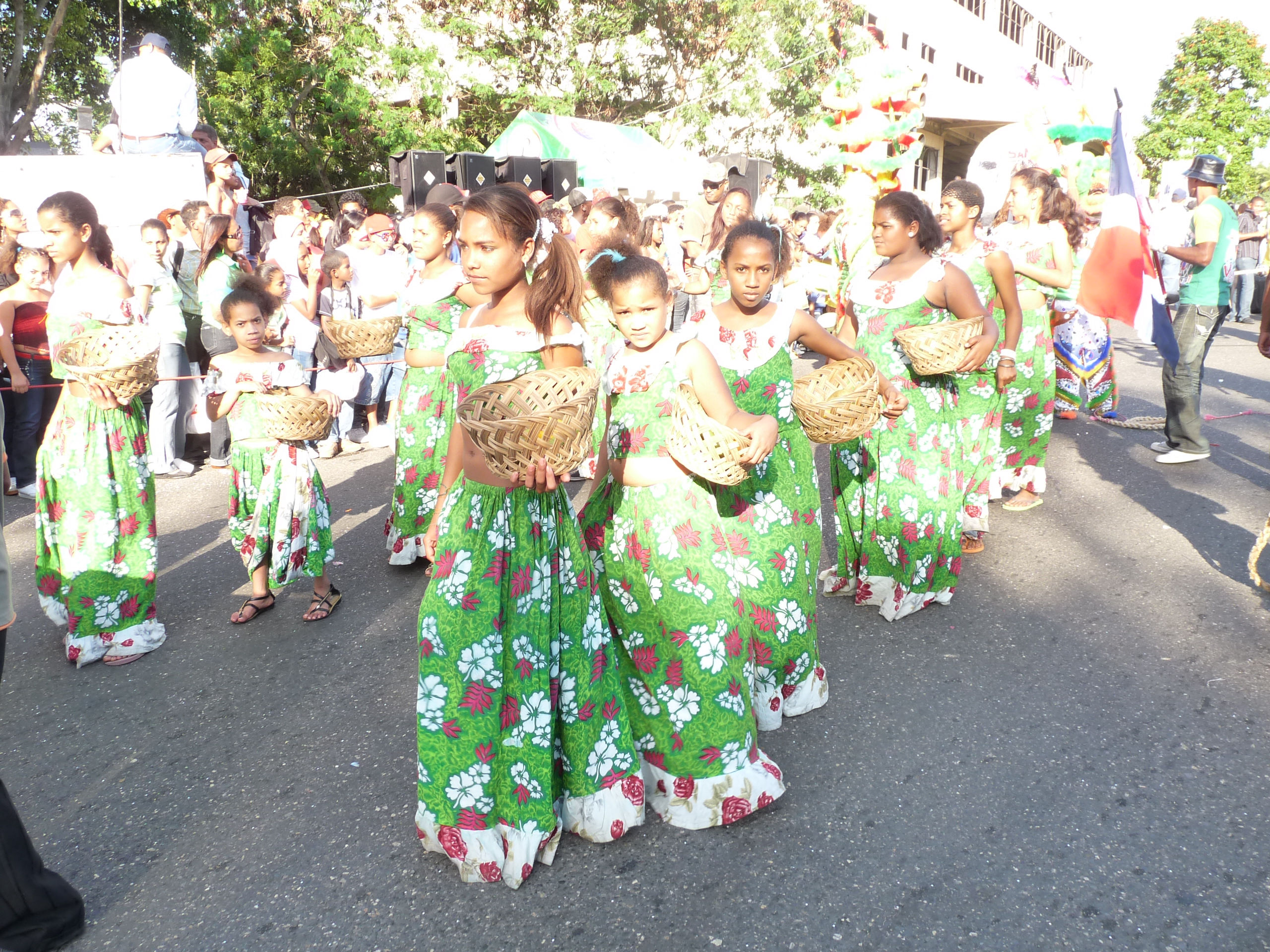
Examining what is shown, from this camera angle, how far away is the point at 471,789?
8.85 feet

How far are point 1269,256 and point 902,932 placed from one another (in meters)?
14.5

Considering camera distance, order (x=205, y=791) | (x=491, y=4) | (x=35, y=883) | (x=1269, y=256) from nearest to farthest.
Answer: (x=35, y=883) → (x=205, y=791) → (x=1269, y=256) → (x=491, y=4)

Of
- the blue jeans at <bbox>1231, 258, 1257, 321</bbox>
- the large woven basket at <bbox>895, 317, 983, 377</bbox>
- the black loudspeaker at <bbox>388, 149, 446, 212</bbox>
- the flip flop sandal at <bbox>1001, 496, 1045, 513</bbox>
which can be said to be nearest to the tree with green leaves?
the blue jeans at <bbox>1231, 258, 1257, 321</bbox>

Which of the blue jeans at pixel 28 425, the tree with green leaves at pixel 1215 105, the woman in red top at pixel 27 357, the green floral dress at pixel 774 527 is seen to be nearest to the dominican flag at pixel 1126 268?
the green floral dress at pixel 774 527

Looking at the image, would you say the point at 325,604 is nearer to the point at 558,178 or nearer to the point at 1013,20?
the point at 558,178

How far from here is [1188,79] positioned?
39.9 metres

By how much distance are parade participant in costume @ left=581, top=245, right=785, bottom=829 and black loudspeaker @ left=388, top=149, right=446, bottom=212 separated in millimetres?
9769

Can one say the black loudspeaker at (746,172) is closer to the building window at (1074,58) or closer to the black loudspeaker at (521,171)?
the black loudspeaker at (521,171)

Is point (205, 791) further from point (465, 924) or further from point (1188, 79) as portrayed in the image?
point (1188, 79)

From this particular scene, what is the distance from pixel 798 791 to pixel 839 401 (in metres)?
1.41

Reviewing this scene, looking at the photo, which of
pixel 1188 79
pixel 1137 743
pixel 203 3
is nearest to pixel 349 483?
pixel 1137 743

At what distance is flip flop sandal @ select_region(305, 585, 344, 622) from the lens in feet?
15.7

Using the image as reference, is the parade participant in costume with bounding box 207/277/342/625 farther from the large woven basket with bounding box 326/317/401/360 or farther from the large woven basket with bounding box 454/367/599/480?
the large woven basket with bounding box 454/367/599/480

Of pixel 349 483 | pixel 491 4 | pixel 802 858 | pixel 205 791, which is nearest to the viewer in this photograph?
pixel 802 858
